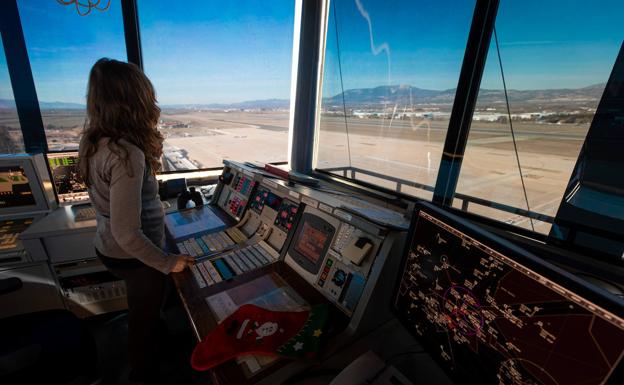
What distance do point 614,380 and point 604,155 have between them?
1.32 metres

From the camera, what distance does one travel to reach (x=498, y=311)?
481mm

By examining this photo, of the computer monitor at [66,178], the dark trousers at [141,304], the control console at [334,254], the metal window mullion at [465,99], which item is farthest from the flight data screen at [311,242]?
the computer monitor at [66,178]

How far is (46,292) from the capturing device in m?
1.62

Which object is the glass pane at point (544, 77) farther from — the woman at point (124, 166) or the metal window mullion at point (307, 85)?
the woman at point (124, 166)

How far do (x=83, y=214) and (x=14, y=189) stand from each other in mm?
414

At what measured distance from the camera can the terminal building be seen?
560 mm

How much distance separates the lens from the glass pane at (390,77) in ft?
6.61

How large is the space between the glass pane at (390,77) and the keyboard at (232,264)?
1300mm

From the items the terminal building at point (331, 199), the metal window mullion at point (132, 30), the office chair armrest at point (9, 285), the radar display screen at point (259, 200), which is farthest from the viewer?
the metal window mullion at point (132, 30)

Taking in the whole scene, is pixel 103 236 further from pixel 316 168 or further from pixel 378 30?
pixel 378 30

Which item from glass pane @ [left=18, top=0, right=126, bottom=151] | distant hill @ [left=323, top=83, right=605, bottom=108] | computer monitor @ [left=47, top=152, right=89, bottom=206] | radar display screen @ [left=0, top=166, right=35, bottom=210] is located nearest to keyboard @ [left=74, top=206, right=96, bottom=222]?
computer monitor @ [left=47, top=152, right=89, bottom=206]

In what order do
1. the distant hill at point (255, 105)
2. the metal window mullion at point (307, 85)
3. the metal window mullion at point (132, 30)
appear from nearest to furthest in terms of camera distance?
1. the metal window mullion at point (132, 30)
2. the metal window mullion at point (307, 85)
3. the distant hill at point (255, 105)

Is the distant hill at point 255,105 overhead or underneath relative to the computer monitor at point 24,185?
overhead

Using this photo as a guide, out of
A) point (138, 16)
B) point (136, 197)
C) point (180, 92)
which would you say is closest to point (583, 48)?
point (136, 197)
